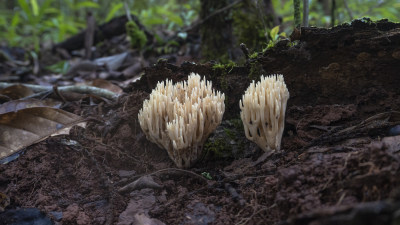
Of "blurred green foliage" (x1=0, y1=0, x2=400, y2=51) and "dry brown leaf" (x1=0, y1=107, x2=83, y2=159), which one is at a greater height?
"blurred green foliage" (x1=0, y1=0, x2=400, y2=51)

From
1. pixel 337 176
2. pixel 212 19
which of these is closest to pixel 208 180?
pixel 337 176


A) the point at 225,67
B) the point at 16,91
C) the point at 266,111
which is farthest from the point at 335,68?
the point at 16,91

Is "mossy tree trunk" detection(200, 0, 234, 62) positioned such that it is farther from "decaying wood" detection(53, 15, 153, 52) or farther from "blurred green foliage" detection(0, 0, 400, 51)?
"decaying wood" detection(53, 15, 153, 52)

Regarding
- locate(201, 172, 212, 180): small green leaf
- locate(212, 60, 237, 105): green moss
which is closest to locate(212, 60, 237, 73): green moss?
locate(212, 60, 237, 105): green moss

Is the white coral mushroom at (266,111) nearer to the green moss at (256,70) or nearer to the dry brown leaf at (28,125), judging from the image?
the green moss at (256,70)

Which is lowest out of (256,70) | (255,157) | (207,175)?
(207,175)

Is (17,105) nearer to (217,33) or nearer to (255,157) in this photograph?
(255,157)
